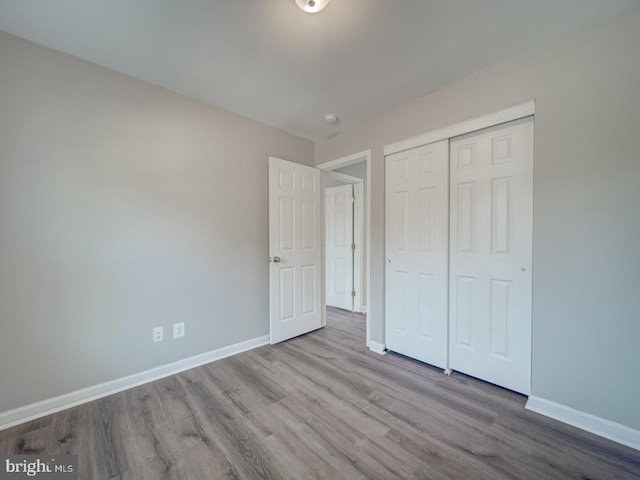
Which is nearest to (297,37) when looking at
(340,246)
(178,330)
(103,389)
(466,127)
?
(466,127)

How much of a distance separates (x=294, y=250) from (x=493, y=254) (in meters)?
1.94

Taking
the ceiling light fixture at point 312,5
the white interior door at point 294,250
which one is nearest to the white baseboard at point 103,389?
the white interior door at point 294,250

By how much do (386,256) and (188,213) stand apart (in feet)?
6.42

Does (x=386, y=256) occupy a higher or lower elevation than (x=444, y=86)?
lower

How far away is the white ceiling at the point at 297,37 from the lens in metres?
1.43

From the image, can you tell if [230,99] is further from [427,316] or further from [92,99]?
[427,316]

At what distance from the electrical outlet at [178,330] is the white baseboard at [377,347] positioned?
72.9 inches

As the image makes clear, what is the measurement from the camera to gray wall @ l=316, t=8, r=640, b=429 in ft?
4.70

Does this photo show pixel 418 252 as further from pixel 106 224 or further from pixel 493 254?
pixel 106 224

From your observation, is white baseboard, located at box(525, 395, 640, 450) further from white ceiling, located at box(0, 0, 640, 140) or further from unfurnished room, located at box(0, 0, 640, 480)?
white ceiling, located at box(0, 0, 640, 140)

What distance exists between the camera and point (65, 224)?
177 centimetres

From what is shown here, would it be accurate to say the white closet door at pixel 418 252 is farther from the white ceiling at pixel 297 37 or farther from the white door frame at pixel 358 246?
the white door frame at pixel 358 246

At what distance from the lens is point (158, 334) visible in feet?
7.11

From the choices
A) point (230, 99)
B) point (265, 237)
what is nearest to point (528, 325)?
point (265, 237)
